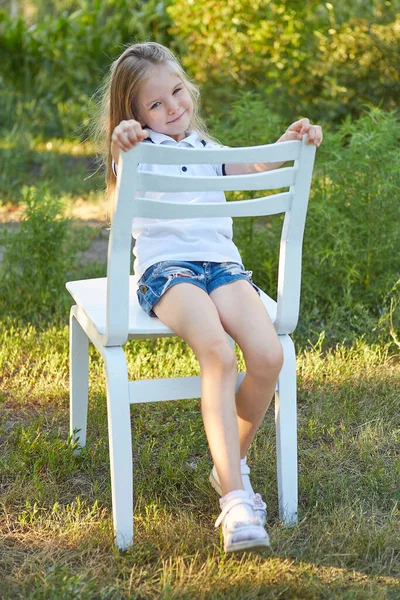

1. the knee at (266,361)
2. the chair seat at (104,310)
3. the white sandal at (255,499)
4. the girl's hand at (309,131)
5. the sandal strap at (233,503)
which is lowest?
the white sandal at (255,499)

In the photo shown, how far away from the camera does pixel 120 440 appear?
195cm

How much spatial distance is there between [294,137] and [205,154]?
314mm

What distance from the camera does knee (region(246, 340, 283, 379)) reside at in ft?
6.57

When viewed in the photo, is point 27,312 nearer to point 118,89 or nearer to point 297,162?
point 118,89

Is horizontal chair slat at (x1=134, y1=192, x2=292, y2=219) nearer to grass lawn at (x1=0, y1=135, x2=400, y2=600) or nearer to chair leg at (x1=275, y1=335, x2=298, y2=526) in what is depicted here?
chair leg at (x1=275, y1=335, x2=298, y2=526)

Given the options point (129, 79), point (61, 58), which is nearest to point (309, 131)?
point (129, 79)

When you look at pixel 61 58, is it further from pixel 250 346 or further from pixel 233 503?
pixel 233 503

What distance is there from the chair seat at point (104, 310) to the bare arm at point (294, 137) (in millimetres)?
347

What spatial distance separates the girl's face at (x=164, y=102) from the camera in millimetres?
2271

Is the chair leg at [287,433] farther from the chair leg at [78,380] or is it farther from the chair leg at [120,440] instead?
the chair leg at [78,380]

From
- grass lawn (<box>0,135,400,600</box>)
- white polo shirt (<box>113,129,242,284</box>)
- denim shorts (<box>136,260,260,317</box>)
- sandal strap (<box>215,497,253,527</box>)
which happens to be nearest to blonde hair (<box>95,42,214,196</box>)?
white polo shirt (<box>113,129,242,284</box>)

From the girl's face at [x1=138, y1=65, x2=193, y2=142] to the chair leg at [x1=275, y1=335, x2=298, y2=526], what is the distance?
0.67 metres

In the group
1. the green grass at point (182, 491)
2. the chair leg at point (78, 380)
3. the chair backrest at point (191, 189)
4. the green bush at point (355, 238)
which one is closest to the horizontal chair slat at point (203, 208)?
the chair backrest at point (191, 189)

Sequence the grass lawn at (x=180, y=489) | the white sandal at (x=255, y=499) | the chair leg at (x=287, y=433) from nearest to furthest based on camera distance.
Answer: the grass lawn at (x=180, y=489) → the white sandal at (x=255, y=499) → the chair leg at (x=287, y=433)
